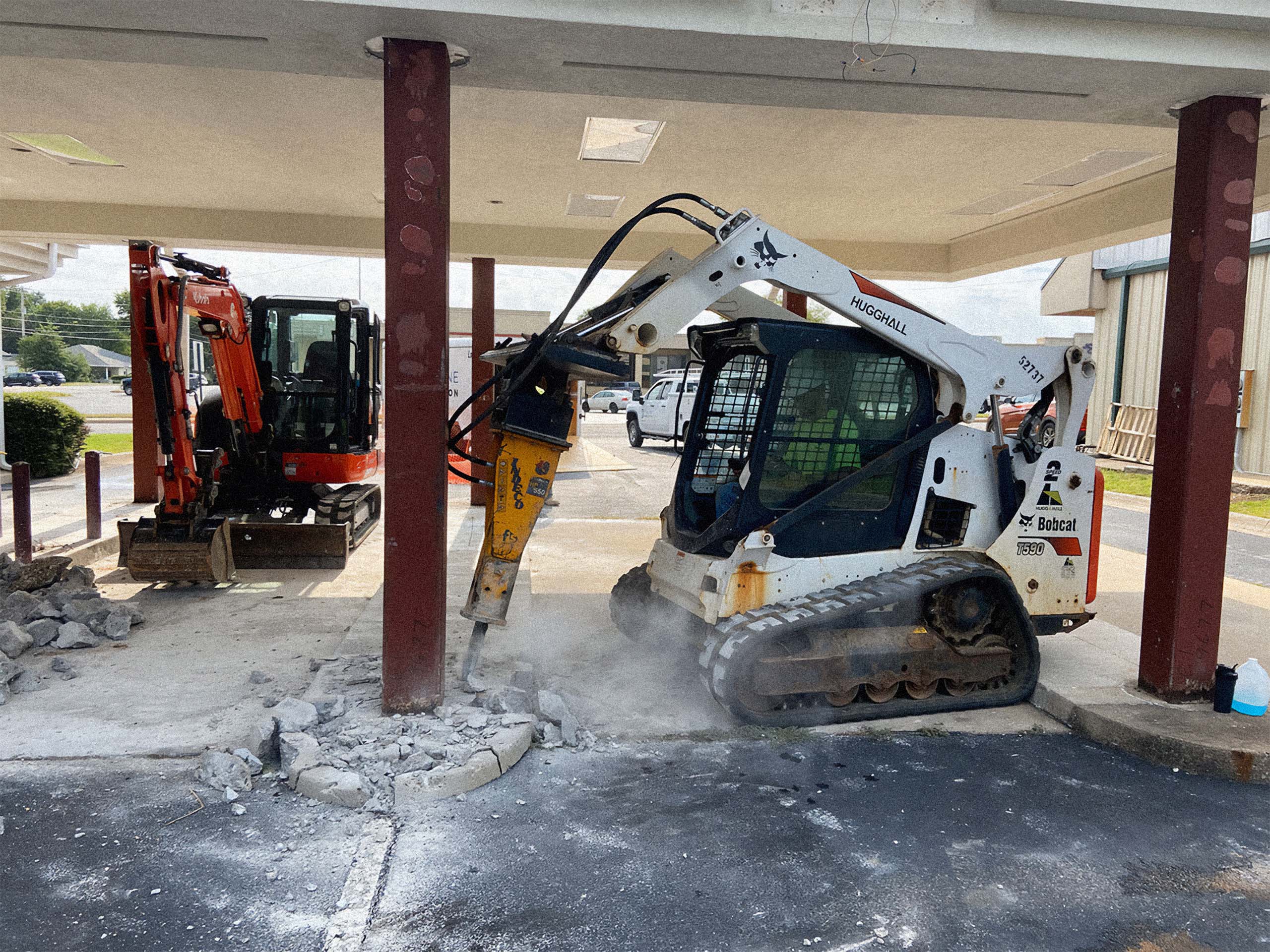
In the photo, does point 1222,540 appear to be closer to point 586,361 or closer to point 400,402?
point 586,361

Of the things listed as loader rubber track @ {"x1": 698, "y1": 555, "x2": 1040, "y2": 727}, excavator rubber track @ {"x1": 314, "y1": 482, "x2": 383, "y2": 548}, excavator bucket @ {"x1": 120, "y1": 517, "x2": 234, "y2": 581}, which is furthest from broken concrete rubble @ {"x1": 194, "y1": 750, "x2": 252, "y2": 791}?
excavator rubber track @ {"x1": 314, "y1": 482, "x2": 383, "y2": 548}

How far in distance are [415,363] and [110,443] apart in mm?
23757

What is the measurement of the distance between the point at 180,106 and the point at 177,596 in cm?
396

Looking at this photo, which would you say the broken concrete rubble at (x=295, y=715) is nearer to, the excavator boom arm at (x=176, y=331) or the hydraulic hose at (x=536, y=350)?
the hydraulic hose at (x=536, y=350)

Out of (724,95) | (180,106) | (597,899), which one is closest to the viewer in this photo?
(597,899)

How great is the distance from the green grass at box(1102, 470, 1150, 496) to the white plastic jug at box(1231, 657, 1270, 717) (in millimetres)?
11420

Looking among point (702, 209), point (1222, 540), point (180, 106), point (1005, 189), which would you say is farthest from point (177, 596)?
point (1005, 189)

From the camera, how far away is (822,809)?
14.0 ft

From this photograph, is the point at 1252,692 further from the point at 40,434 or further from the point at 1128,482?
the point at 40,434

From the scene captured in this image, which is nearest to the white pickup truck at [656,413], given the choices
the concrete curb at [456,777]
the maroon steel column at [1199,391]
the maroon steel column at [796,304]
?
the maroon steel column at [796,304]

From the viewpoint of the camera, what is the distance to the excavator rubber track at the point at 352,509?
31.1ft

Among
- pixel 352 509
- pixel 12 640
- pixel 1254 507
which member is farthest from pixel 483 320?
pixel 1254 507

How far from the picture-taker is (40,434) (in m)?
16.3

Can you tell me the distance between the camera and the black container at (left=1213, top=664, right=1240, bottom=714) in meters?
5.30
